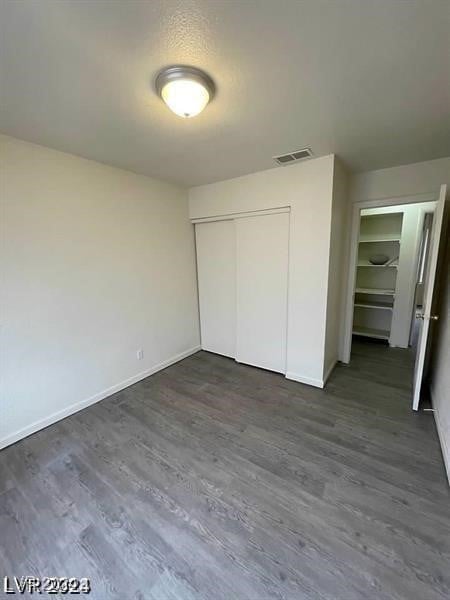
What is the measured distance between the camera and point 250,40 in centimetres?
111

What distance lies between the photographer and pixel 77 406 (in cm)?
246

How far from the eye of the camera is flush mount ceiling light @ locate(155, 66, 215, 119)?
128cm

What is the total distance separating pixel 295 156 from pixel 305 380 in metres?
2.36

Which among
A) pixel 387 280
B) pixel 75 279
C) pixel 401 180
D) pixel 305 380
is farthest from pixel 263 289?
pixel 387 280

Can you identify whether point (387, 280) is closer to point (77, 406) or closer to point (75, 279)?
point (75, 279)

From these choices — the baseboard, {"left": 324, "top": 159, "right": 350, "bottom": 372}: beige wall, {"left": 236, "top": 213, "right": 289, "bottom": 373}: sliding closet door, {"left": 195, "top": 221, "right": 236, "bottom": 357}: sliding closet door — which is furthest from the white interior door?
{"left": 195, "top": 221, "right": 236, "bottom": 357}: sliding closet door

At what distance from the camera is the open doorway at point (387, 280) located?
3.16 m

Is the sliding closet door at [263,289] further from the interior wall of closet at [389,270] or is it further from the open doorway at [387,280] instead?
the interior wall of closet at [389,270]

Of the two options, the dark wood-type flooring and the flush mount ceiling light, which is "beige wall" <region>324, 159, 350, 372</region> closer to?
the dark wood-type flooring

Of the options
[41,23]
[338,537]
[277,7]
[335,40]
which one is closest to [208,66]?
[277,7]

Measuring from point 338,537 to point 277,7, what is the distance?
247 cm

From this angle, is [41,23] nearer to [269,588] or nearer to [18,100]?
[18,100]

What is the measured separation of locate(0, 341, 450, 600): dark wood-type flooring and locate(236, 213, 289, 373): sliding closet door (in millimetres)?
752

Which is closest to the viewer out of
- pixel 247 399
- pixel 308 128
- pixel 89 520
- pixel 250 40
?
pixel 250 40
